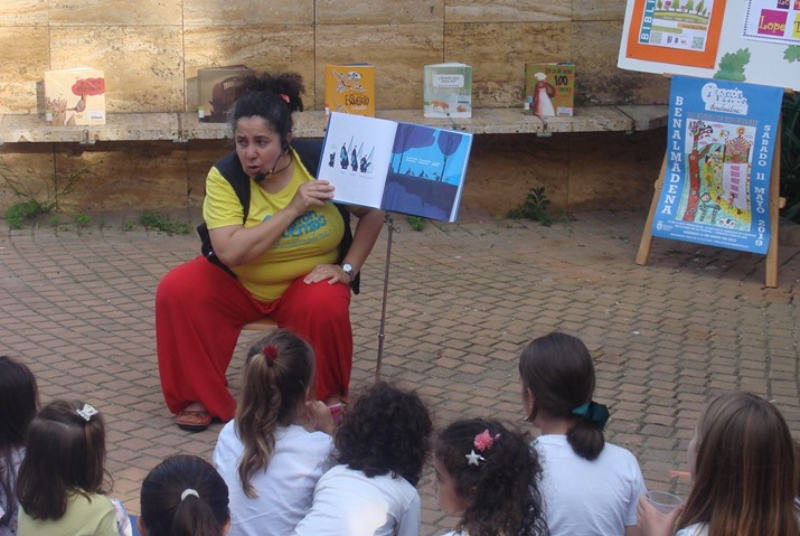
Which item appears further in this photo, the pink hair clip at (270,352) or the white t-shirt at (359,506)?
the pink hair clip at (270,352)

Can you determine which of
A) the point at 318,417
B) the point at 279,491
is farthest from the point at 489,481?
the point at 318,417

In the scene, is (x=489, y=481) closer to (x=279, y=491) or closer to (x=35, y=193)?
(x=279, y=491)

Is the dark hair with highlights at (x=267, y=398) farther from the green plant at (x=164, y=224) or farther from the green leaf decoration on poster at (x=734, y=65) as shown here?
the green plant at (x=164, y=224)

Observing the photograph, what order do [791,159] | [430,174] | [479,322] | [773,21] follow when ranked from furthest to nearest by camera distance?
1. [791,159]
2. [773,21]
3. [479,322]
4. [430,174]

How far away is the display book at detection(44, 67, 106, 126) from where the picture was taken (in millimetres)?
7691

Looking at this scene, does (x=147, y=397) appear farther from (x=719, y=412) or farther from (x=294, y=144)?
(x=719, y=412)

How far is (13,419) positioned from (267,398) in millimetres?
726

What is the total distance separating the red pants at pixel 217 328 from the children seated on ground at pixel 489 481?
2.03 metres

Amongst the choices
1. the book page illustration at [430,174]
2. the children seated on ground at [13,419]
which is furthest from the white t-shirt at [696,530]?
the book page illustration at [430,174]

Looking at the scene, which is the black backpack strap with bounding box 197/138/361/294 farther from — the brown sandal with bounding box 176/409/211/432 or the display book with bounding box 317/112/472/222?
the brown sandal with bounding box 176/409/211/432

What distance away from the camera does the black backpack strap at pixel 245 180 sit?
477 cm

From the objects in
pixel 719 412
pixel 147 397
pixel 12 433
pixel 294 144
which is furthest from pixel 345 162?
pixel 719 412

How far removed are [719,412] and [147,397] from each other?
127 inches

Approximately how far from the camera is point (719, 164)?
7023 millimetres
